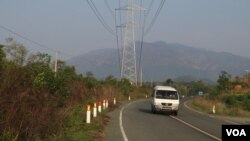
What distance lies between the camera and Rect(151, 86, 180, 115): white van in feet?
120

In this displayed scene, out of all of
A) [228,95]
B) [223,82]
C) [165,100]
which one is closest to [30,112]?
[165,100]

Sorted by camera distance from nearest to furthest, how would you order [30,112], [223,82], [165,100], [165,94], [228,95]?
[30,112], [165,100], [165,94], [228,95], [223,82]

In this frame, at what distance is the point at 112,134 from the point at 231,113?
2761cm

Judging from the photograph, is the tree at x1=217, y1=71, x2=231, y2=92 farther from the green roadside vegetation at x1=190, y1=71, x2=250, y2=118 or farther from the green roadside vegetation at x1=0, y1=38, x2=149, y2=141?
the green roadside vegetation at x1=0, y1=38, x2=149, y2=141

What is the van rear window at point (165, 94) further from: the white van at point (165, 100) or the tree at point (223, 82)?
the tree at point (223, 82)

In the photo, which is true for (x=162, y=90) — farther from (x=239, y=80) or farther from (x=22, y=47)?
(x=239, y=80)

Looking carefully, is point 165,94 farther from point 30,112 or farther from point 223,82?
point 223,82

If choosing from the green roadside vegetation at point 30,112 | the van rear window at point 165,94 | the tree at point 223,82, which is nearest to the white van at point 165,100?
the van rear window at point 165,94

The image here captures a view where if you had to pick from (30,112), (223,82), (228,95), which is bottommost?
(30,112)

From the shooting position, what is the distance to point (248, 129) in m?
12.9

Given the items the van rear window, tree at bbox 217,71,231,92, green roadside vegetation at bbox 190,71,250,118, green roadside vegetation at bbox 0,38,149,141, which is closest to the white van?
the van rear window

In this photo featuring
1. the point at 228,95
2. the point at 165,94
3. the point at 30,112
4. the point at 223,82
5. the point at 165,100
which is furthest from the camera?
the point at 223,82

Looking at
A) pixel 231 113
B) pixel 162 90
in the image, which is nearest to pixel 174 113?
pixel 162 90

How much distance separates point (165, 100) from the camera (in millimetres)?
36469
